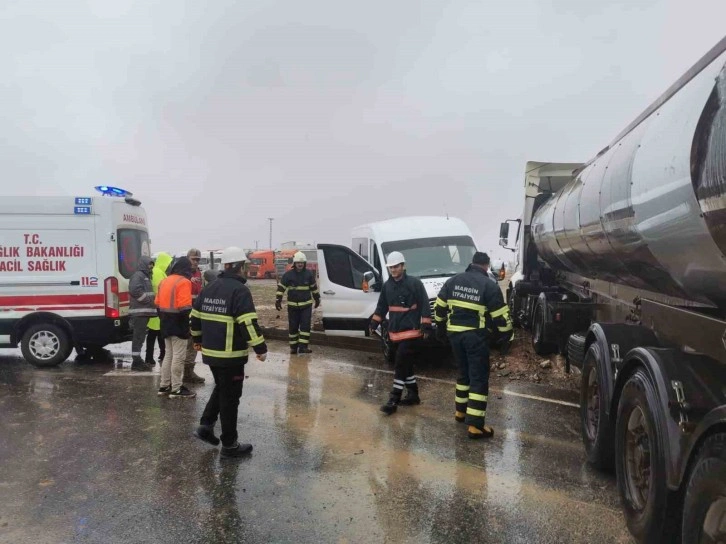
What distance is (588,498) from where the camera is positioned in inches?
152

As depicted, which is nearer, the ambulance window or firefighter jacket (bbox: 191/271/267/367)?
firefighter jacket (bbox: 191/271/267/367)

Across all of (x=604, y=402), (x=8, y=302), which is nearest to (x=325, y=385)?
(x=604, y=402)

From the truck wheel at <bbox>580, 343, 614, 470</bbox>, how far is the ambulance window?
6862 mm

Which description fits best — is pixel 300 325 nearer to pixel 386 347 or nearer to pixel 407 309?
pixel 386 347

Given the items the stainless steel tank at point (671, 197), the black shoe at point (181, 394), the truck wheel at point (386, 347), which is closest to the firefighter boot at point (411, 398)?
the truck wheel at point (386, 347)

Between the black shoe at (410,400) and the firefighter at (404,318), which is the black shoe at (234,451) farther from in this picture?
the black shoe at (410,400)

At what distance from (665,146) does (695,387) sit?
139cm

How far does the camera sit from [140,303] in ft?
26.6

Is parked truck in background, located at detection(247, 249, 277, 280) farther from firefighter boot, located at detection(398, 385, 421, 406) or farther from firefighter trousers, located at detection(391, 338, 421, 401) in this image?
firefighter trousers, located at detection(391, 338, 421, 401)

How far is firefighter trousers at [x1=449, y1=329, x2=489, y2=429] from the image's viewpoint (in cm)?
515

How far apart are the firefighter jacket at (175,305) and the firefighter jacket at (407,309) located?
8.12 ft

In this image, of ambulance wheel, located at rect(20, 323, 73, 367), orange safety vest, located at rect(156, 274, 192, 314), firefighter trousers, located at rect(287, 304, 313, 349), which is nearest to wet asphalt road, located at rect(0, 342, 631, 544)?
orange safety vest, located at rect(156, 274, 192, 314)

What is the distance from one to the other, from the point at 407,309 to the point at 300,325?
3.82 meters

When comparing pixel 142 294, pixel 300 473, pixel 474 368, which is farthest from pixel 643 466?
pixel 142 294
